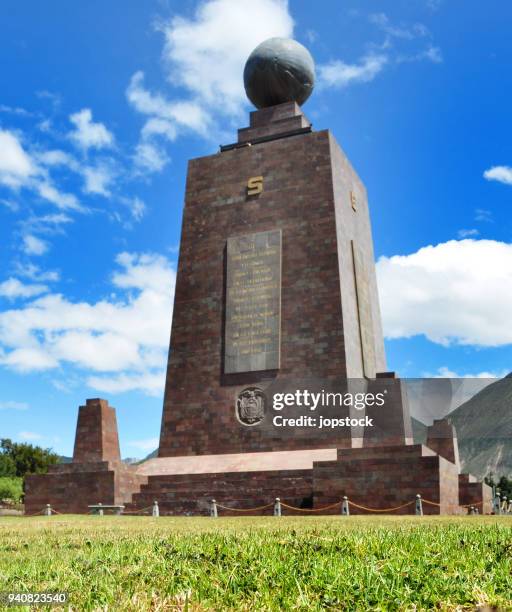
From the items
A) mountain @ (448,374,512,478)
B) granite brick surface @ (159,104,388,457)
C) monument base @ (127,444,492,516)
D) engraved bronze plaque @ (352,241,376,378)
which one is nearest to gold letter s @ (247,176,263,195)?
granite brick surface @ (159,104,388,457)

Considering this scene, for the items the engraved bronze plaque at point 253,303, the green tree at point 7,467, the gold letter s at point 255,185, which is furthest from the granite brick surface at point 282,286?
the green tree at point 7,467

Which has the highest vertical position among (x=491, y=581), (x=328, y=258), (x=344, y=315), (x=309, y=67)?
(x=309, y=67)

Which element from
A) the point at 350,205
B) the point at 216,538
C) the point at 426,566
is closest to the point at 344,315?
the point at 350,205

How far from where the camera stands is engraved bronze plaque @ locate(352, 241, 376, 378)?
80.8 feet

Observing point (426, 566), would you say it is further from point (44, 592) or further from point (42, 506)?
point (42, 506)

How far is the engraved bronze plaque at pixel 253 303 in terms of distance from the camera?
77.2ft

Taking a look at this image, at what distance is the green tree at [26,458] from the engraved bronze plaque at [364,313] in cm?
3657

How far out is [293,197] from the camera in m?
25.1

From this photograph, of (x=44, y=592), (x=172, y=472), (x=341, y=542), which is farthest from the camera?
(x=172, y=472)

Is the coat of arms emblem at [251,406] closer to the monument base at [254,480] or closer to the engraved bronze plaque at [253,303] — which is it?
the engraved bronze plaque at [253,303]

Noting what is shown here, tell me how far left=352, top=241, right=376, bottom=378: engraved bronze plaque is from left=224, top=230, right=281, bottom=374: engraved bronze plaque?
9.88 feet

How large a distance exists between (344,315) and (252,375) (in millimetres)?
3570

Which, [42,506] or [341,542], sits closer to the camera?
[341,542]

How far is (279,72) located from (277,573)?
2467 centimetres
